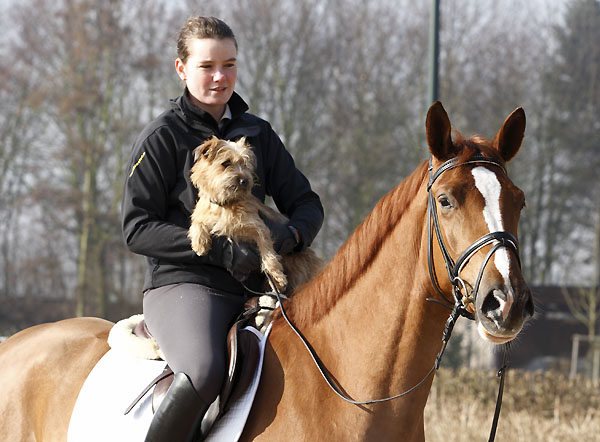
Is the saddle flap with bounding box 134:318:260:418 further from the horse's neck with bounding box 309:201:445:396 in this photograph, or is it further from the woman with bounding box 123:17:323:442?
the horse's neck with bounding box 309:201:445:396

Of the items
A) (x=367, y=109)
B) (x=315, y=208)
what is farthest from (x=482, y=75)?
(x=315, y=208)

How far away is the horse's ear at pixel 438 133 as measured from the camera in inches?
121

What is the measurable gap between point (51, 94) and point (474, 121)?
1351 cm

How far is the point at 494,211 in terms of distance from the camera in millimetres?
2830

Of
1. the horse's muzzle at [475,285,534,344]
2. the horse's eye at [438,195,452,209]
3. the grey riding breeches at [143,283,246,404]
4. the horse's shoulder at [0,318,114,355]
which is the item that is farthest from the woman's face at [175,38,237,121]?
the horse's muzzle at [475,285,534,344]

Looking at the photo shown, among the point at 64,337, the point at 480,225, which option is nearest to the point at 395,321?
the point at 480,225

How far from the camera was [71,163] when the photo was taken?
21562mm

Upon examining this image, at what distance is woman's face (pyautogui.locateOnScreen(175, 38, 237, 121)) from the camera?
3.81 meters

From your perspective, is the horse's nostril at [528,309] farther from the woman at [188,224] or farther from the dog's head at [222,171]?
the dog's head at [222,171]

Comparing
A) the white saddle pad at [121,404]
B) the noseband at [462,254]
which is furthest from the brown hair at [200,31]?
the white saddle pad at [121,404]

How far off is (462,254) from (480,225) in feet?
0.43

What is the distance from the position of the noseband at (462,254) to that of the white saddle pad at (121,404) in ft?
3.11

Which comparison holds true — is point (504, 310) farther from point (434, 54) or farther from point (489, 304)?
point (434, 54)

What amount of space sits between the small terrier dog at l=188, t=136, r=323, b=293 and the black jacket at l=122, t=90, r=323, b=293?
12cm
